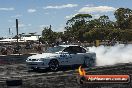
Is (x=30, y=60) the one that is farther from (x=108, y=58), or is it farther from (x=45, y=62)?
(x=108, y=58)

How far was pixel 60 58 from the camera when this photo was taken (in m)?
19.5

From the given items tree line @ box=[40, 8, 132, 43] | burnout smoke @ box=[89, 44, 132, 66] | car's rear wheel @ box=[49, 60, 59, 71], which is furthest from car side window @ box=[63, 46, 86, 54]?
tree line @ box=[40, 8, 132, 43]

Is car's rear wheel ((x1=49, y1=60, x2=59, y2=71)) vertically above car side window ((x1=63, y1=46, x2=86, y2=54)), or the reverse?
car side window ((x1=63, y1=46, x2=86, y2=54))

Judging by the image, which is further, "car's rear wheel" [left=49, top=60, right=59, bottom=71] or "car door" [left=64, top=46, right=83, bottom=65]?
"car door" [left=64, top=46, right=83, bottom=65]

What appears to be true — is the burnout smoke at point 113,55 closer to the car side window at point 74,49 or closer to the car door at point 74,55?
the car side window at point 74,49

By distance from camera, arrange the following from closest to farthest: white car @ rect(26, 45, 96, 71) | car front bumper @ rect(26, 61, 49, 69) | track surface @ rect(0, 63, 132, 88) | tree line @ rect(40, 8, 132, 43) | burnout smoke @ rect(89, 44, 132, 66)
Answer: track surface @ rect(0, 63, 132, 88) < car front bumper @ rect(26, 61, 49, 69) < white car @ rect(26, 45, 96, 71) < burnout smoke @ rect(89, 44, 132, 66) < tree line @ rect(40, 8, 132, 43)

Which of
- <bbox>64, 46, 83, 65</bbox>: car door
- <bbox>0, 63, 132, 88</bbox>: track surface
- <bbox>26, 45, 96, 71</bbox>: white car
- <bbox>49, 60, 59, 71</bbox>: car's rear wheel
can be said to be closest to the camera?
<bbox>0, 63, 132, 88</bbox>: track surface

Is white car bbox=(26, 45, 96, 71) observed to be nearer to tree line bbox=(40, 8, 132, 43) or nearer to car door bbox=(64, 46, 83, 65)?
car door bbox=(64, 46, 83, 65)

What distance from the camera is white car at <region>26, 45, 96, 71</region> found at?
18.8m

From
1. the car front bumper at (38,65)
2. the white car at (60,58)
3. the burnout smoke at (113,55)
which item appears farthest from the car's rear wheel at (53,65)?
the burnout smoke at (113,55)

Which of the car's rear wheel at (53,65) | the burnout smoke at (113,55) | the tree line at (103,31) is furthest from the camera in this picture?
the tree line at (103,31)

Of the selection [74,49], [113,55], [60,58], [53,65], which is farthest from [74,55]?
[113,55]

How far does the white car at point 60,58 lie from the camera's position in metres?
18.8

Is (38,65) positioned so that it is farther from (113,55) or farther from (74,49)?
(113,55)
